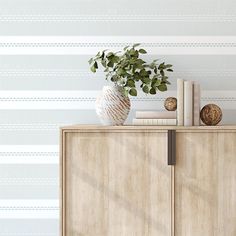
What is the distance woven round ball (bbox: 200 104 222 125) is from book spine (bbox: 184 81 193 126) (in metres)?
0.09

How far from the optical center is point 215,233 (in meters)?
2.29

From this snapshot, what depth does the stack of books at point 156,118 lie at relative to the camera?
2.35 m

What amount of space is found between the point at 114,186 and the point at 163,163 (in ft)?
0.82

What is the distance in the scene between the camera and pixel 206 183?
2287mm

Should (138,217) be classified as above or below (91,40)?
below

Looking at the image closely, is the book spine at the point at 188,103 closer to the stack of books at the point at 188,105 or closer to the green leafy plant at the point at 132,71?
the stack of books at the point at 188,105

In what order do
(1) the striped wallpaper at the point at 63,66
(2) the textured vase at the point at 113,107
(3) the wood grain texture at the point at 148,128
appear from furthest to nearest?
(1) the striped wallpaper at the point at 63,66
(2) the textured vase at the point at 113,107
(3) the wood grain texture at the point at 148,128

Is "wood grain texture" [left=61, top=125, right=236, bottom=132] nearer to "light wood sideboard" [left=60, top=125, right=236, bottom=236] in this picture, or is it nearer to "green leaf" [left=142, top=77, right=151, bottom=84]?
"light wood sideboard" [left=60, top=125, right=236, bottom=236]

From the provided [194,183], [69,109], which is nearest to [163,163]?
[194,183]

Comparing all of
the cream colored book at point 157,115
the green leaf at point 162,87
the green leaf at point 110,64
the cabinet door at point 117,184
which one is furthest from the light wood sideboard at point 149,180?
the green leaf at point 110,64

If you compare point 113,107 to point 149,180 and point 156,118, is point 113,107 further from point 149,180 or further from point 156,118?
point 149,180

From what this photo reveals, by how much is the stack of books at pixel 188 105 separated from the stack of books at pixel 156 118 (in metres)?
0.04

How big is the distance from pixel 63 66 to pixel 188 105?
0.74 meters

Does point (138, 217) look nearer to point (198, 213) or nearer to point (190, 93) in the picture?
point (198, 213)
